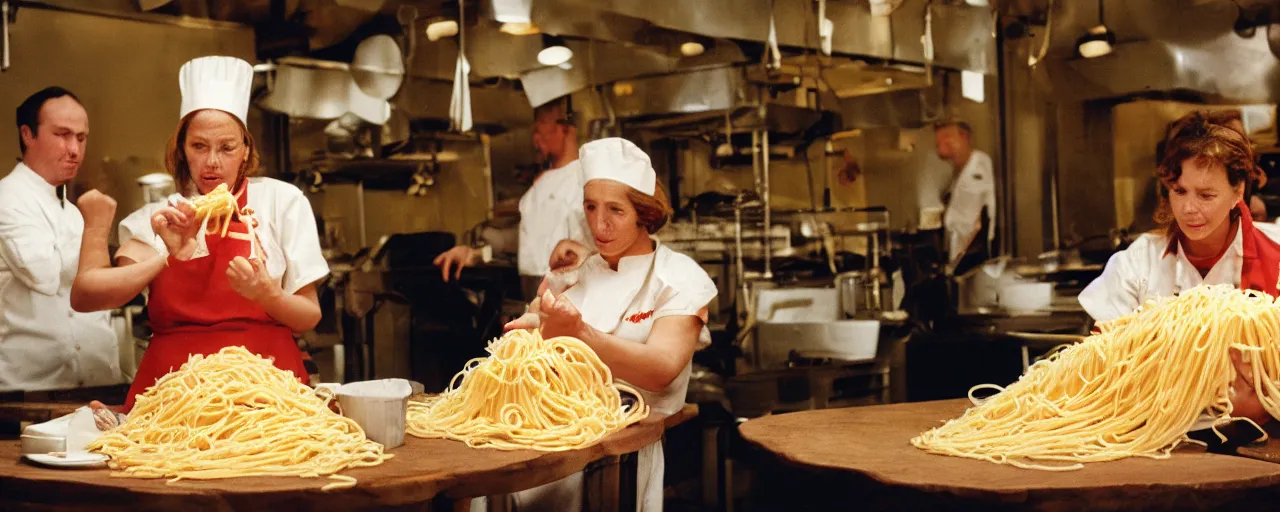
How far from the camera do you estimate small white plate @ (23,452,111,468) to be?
2.12 metres

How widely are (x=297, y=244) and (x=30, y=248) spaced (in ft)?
4.62

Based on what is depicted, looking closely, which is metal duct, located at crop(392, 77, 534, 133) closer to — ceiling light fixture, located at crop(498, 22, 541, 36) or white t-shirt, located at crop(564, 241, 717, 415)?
ceiling light fixture, located at crop(498, 22, 541, 36)

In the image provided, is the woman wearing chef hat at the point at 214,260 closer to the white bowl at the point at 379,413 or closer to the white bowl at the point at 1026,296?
the white bowl at the point at 379,413

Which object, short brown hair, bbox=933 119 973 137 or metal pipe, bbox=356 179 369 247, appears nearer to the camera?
metal pipe, bbox=356 179 369 247

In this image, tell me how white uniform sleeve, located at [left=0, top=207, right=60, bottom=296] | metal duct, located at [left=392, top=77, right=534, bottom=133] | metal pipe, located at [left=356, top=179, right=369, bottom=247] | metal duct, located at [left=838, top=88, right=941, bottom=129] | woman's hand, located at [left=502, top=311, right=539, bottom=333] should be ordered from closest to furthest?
woman's hand, located at [left=502, top=311, right=539, bottom=333]
white uniform sleeve, located at [left=0, top=207, right=60, bottom=296]
metal pipe, located at [left=356, top=179, right=369, bottom=247]
metal duct, located at [left=392, top=77, right=534, bottom=133]
metal duct, located at [left=838, top=88, right=941, bottom=129]

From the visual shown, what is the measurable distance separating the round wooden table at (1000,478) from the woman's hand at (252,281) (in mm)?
1172

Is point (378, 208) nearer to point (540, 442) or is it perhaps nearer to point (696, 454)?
point (696, 454)

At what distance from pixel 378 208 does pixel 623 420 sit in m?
2.22

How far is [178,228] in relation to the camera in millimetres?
2617

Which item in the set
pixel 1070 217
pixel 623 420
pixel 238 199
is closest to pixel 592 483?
pixel 623 420

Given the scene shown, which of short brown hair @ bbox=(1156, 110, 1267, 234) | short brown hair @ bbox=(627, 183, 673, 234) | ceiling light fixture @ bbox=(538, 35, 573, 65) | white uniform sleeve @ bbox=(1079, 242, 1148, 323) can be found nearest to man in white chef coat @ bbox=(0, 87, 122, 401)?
ceiling light fixture @ bbox=(538, 35, 573, 65)

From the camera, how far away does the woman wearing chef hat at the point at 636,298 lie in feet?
9.12

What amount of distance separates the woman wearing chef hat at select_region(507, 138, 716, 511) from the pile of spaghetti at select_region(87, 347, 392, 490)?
2.09 ft

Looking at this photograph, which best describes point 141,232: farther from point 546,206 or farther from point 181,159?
point 546,206
